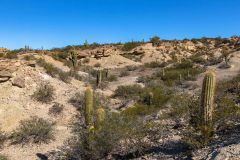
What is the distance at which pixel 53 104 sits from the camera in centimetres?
1568

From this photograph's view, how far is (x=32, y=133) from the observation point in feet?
41.9

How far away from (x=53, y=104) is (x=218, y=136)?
814 centimetres

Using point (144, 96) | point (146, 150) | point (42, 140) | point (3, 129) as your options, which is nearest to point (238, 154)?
point (146, 150)

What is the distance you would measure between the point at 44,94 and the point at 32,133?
3.25 metres

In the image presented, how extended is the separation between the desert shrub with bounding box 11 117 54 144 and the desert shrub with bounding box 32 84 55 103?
249 cm

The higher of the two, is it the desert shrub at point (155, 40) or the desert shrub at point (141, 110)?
the desert shrub at point (155, 40)

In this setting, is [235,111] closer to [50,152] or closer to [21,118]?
[50,152]

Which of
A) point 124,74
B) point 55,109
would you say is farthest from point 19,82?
point 124,74

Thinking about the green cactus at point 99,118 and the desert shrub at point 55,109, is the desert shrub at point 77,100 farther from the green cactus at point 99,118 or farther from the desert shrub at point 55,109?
the green cactus at point 99,118

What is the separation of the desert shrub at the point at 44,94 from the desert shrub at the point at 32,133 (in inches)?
97.8

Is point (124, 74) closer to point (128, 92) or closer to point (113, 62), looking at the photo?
point (113, 62)

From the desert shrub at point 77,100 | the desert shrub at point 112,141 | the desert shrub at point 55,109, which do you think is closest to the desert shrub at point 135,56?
the desert shrub at point 77,100

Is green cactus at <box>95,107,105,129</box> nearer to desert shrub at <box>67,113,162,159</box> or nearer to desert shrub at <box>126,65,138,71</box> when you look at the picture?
desert shrub at <box>67,113,162,159</box>

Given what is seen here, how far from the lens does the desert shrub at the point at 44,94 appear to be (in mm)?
15588
